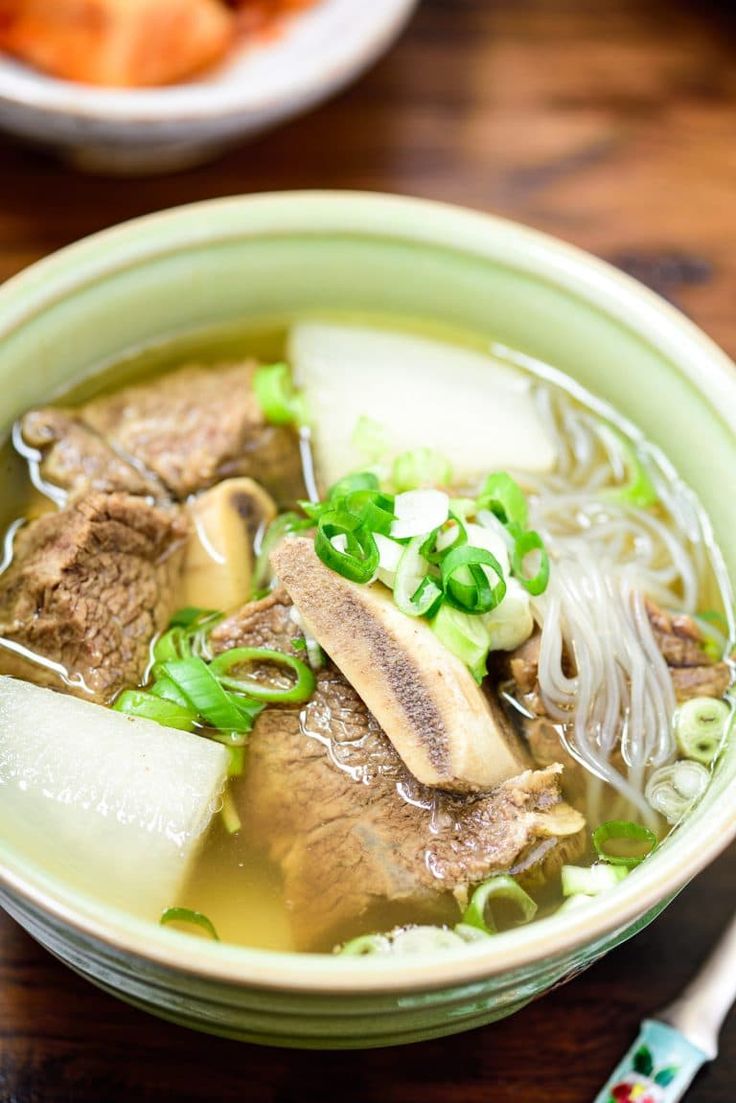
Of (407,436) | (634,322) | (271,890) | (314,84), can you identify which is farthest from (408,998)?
(314,84)

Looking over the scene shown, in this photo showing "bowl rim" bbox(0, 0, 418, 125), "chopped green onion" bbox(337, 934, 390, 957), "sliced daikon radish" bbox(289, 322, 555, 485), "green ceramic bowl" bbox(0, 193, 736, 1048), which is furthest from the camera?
"bowl rim" bbox(0, 0, 418, 125)

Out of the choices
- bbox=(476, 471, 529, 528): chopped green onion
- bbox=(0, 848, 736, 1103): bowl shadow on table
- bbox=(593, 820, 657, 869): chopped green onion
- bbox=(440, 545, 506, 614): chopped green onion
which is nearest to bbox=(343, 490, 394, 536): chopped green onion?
bbox=(440, 545, 506, 614): chopped green onion

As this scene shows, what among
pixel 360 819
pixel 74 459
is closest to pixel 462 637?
pixel 360 819

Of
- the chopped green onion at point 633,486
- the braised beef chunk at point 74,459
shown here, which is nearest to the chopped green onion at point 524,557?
the chopped green onion at point 633,486

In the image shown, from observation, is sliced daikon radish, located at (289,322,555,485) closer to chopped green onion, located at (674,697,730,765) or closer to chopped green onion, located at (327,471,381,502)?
chopped green onion, located at (327,471,381,502)

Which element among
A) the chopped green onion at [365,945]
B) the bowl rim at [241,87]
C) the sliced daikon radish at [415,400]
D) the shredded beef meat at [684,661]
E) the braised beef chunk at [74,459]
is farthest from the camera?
the bowl rim at [241,87]

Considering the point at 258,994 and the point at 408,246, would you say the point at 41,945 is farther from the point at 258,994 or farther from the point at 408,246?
the point at 408,246

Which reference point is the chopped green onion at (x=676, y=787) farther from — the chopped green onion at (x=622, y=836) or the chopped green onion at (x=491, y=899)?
the chopped green onion at (x=491, y=899)
